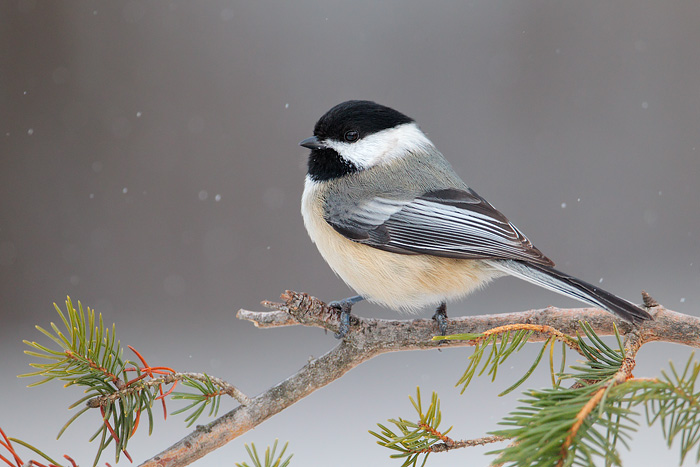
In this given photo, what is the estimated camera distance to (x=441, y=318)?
3.61 feet

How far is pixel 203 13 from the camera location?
117 inches

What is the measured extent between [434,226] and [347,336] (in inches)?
14.0

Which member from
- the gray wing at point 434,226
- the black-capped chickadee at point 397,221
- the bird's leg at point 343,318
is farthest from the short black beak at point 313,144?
the bird's leg at point 343,318

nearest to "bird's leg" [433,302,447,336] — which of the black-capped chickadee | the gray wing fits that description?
the black-capped chickadee

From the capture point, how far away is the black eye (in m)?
1.40

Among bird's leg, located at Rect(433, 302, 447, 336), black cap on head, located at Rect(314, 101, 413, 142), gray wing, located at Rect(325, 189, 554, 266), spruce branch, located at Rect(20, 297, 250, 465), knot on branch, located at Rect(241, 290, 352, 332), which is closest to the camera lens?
spruce branch, located at Rect(20, 297, 250, 465)

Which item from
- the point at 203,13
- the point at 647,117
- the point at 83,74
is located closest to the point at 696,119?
the point at 647,117

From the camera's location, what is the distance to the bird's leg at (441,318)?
1.06 metres

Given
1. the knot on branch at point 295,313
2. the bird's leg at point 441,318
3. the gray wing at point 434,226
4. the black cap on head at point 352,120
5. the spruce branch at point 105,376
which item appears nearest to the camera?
the spruce branch at point 105,376

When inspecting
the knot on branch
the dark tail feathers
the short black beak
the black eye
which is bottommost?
the dark tail feathers

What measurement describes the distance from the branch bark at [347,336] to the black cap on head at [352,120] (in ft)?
1.68

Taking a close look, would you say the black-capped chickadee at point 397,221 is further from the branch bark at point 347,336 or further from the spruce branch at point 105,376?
the spruce branch at point 105,376

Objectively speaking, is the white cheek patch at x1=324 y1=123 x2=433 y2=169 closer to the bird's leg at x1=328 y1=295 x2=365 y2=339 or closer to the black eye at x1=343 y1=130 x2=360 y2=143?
the black eye at x1=343 y1=130 x2=360 y2=143

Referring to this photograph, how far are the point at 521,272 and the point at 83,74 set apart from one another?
8.14 ft
